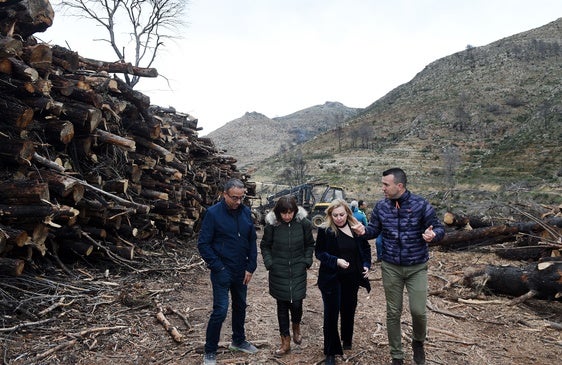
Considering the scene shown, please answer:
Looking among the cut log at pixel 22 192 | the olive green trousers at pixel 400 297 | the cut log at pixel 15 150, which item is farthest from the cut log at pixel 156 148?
the olive green trousers at pixel 400 297

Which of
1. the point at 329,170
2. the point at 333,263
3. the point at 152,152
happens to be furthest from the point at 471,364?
the point at 329,170

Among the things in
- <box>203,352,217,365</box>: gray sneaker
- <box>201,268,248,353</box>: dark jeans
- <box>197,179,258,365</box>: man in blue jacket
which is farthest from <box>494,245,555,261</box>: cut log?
<box>203,352,217,365</box>: gray sneaker

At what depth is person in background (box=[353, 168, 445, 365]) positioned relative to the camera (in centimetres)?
363

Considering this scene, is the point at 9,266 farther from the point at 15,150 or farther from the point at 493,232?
the point at 493,232

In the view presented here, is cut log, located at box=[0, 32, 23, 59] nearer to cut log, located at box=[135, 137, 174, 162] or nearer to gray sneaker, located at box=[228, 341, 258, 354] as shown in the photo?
cut log, located at box=[135, 137, 174, 162]

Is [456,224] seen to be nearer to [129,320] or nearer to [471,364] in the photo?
[471,364]

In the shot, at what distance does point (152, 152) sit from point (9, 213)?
13.4ft

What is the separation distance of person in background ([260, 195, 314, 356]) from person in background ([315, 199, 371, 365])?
6.8 inches

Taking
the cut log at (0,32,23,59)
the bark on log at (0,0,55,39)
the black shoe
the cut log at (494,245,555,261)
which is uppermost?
the bark on log at (0,0,55,39)

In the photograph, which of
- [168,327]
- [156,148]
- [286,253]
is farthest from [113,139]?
[286,253]

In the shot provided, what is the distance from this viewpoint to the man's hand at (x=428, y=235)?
11.3 feet

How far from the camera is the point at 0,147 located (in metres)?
5.00

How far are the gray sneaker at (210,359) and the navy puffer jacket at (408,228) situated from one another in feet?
6.21

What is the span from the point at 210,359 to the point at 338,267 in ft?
4.87
